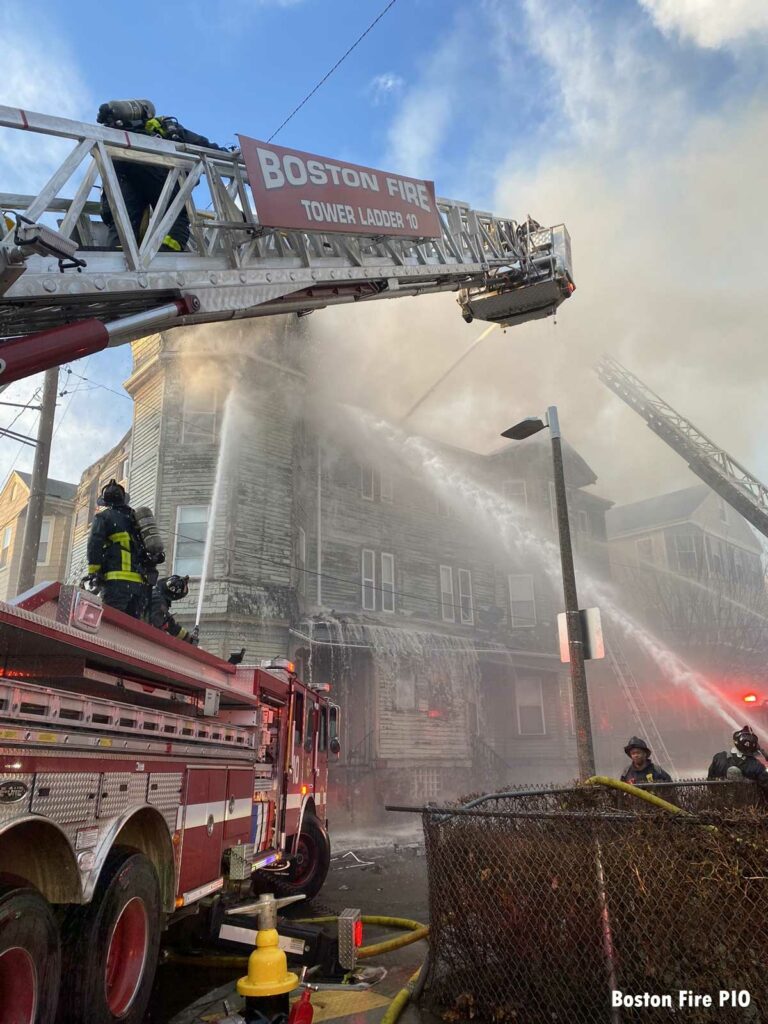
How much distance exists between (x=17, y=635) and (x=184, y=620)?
13697mm

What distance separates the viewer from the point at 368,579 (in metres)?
21.2

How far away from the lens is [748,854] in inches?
123

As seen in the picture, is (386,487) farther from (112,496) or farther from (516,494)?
(112,496)

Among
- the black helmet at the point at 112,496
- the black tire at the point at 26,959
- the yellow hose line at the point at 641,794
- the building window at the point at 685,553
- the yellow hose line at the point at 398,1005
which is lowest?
the yellow hose line at the point at 398,1005

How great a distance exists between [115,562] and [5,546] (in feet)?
82.0

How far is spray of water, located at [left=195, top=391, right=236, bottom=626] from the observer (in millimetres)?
16281

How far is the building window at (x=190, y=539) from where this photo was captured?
54.8ft

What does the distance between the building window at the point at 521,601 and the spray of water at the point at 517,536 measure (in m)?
1.04

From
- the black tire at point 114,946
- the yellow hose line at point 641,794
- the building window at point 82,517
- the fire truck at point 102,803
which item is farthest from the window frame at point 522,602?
the black tire at point 114,946

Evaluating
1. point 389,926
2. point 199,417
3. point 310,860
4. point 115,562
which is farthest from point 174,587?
point 199,417

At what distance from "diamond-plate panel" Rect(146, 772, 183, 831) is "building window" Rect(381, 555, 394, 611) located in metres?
17.3

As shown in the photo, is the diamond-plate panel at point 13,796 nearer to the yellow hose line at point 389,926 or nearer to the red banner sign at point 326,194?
the yellow hose line at point 389,926

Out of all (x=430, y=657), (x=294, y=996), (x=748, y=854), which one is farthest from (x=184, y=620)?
(x=748, y=854)

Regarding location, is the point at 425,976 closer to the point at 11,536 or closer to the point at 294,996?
the point at 294,996
